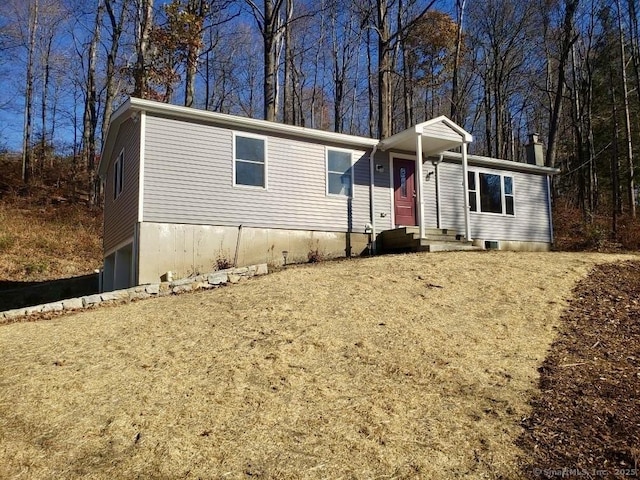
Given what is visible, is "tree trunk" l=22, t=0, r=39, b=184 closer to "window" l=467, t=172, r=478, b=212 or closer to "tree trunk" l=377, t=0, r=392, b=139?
"tree trunk" l=377, t=0, r=392, b=139

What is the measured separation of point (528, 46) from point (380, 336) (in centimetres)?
2516

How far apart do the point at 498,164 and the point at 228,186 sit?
8.62 meters

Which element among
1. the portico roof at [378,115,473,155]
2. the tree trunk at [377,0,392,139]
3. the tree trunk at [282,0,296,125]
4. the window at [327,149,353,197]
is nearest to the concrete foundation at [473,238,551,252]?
the portico roof at [378,115,473,155]

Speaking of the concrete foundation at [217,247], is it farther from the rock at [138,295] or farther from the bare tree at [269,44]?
the bare tree at [269,44]

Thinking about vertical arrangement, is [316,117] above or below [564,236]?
above

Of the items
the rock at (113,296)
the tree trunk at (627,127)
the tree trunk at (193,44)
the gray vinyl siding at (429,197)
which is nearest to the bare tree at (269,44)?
the tree trunk at (193,44)

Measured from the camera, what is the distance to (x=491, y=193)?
15.2 m

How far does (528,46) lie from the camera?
26016mm

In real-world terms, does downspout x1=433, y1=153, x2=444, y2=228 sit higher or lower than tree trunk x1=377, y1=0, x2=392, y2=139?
lower

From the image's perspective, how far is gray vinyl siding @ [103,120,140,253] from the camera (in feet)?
34.7

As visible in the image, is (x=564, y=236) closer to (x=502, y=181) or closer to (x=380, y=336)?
(x=502, y=181)

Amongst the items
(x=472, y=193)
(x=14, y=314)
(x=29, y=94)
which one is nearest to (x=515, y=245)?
(x=472, y=193)

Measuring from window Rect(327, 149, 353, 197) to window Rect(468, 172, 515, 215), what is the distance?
4162mm

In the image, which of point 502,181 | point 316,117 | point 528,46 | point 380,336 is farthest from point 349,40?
point 380,336
